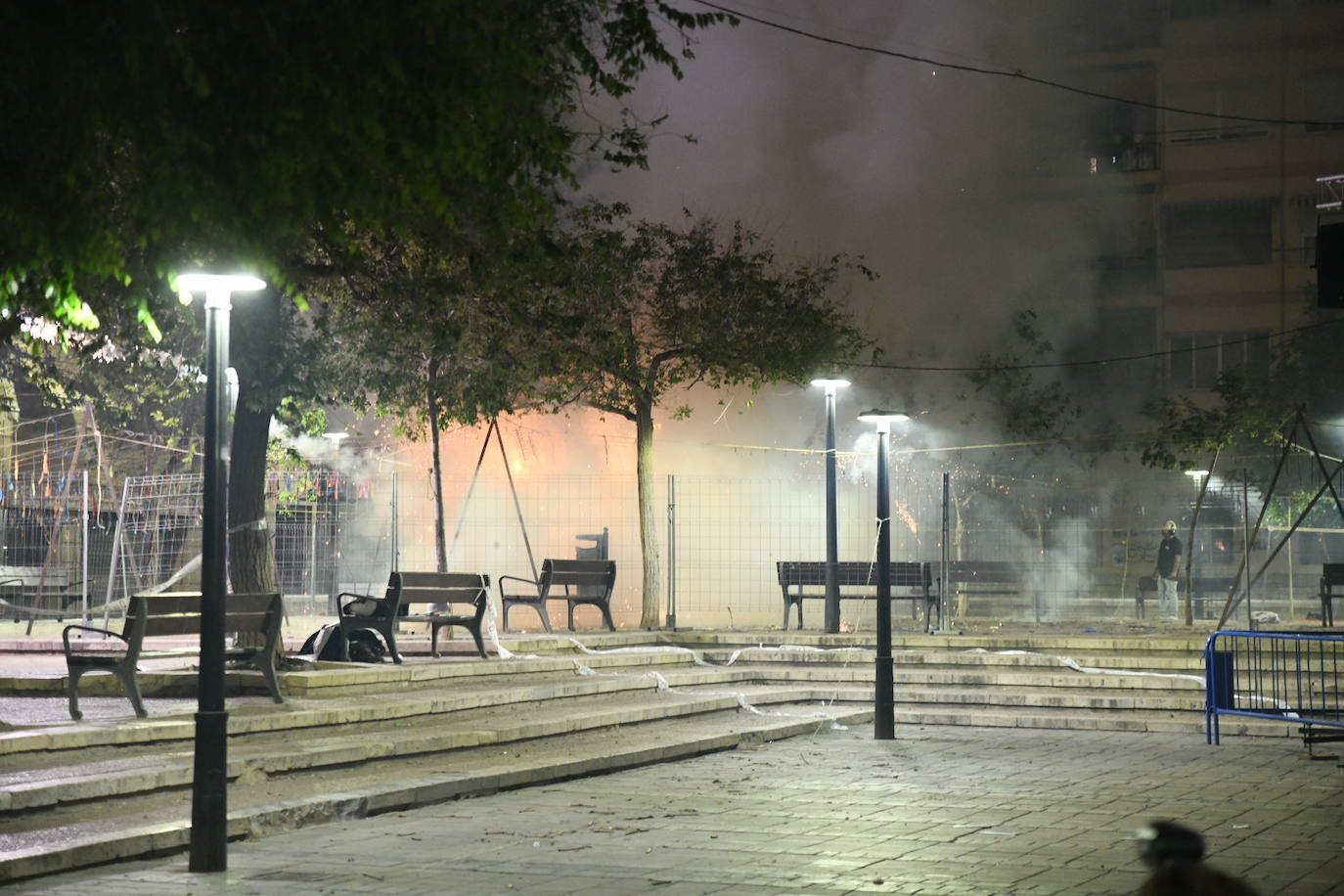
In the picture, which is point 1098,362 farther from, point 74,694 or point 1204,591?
point 74,694

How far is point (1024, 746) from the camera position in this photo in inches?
531

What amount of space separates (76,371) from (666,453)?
13.9 m

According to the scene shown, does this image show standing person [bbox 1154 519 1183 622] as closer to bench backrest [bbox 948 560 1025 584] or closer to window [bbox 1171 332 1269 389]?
bench backrest [bbox 948 560 1025 584]

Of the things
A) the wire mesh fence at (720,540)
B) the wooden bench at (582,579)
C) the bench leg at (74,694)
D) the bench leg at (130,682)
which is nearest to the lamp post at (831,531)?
the wire mesh fence at (720,540)

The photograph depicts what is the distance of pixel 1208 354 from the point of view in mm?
47625

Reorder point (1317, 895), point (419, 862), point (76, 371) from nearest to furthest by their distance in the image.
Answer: point (1317, 895) < point (419, 862) < point (76, 371)

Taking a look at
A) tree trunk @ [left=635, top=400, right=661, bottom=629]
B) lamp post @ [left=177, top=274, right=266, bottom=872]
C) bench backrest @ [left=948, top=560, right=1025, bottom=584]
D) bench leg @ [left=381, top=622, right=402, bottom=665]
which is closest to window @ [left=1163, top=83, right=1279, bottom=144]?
bench backrest @ [left=948, top=560, right=1025, bottom=584]

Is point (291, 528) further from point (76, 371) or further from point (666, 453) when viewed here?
point (666, 453)

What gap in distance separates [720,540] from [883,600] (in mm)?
9993

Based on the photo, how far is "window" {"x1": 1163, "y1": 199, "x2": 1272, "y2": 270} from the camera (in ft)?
157

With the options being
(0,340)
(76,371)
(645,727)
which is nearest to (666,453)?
(76,371)

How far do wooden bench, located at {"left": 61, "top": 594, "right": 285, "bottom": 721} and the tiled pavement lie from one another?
2.97 m

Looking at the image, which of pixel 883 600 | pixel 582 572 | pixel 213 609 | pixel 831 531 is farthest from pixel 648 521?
pixel 213 609

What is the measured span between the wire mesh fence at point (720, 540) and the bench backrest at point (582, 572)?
2.35ft
